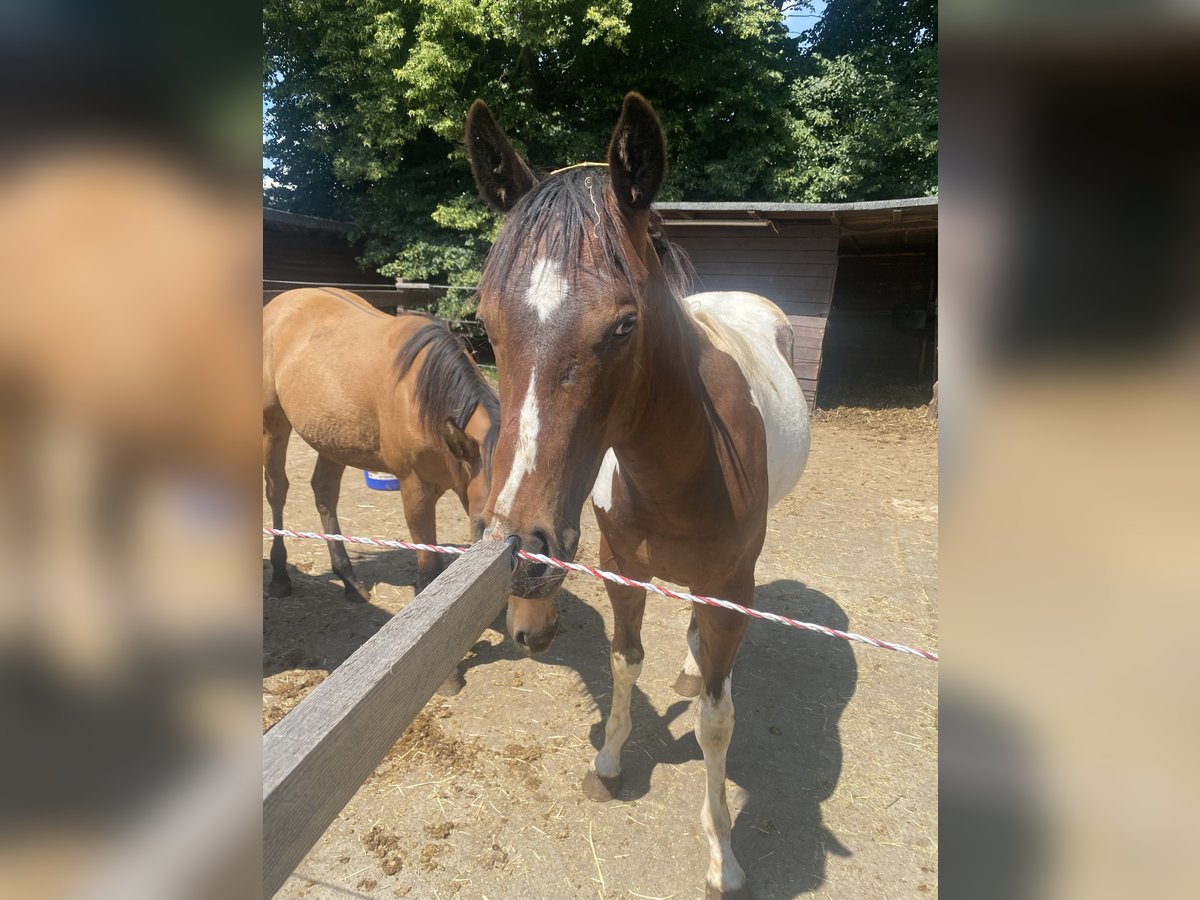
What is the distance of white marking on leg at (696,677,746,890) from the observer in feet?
7.25

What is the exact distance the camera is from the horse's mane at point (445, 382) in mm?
3201

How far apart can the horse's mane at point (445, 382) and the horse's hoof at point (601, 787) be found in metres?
1.52

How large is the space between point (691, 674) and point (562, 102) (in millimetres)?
13745

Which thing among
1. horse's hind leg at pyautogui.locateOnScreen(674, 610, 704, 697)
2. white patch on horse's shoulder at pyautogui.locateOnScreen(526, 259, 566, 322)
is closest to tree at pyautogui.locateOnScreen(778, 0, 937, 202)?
horse's hind leg at pyautogui.locateOnScreen(674, 610, 704, 697)

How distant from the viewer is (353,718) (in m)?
0.71

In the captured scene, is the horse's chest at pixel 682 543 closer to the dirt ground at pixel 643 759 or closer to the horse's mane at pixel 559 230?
the horse's mane at pixel 559 230

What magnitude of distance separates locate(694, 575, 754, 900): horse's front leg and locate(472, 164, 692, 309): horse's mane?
127 centimetres

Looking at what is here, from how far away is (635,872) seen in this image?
2240 millimetres

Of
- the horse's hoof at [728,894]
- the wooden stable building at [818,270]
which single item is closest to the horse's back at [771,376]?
the horse's hoof at [728,894]

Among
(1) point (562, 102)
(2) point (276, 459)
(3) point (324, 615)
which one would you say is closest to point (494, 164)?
(3) point (324, 615)

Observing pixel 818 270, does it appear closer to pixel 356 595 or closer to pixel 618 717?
pixel 356 595
